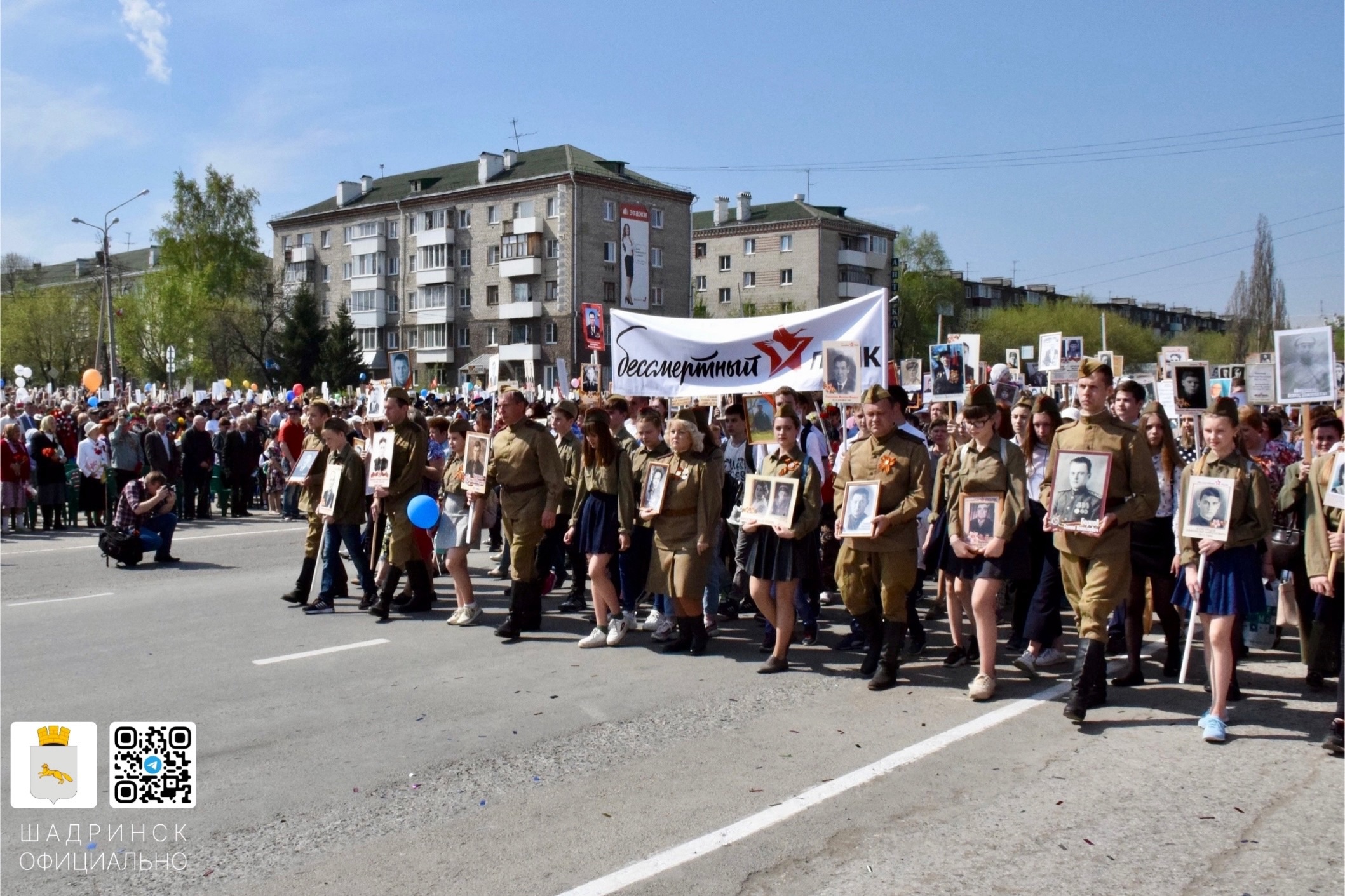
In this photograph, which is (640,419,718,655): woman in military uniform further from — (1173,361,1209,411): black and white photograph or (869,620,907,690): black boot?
(1173,361,1209,411): black and white photograph

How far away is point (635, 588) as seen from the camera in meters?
9.59

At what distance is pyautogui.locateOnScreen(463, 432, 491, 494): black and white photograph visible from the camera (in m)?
9.62

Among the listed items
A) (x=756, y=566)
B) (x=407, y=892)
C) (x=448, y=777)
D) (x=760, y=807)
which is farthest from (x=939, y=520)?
(x=407, y=892)

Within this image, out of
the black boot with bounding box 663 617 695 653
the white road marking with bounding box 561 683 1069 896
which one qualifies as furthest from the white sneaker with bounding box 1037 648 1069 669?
the black boot with bounding box 663 617 695 653

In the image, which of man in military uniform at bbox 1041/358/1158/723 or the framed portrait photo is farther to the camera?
the framed portrait photo

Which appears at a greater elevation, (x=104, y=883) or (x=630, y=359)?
(x=630, y=359)

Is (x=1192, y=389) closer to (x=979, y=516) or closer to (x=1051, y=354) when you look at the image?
(x=979, y=516)

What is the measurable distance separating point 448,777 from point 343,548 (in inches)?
375

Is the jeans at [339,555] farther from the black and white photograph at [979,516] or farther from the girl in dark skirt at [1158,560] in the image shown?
the girl in dark skirt at [1158,560]

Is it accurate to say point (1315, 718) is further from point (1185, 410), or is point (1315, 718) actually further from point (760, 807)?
point (1185, 410)

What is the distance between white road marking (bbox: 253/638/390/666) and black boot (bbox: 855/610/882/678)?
390 cm

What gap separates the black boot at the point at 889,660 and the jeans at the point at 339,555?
17.1 ft

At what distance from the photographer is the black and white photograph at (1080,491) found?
6.69m

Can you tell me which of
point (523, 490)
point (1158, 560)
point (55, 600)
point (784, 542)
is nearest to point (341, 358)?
point (55, 600)
